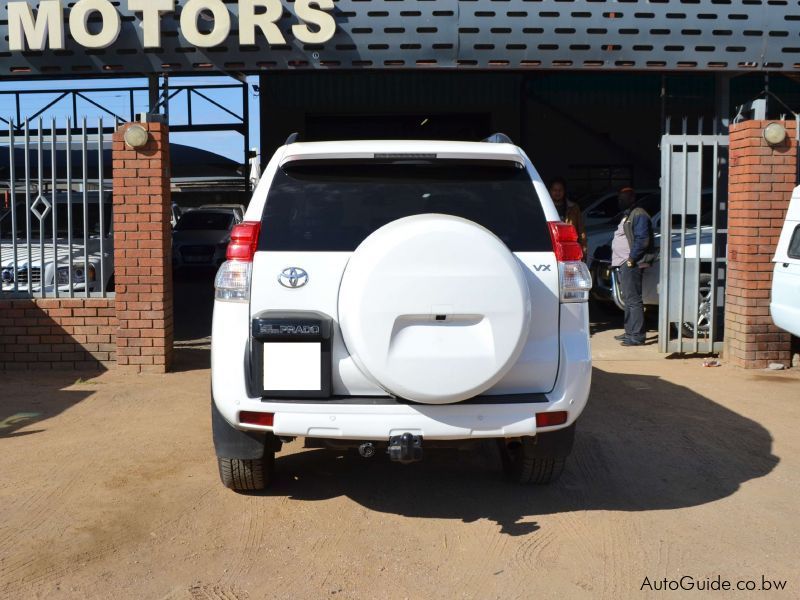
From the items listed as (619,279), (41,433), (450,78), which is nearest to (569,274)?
(41,433)

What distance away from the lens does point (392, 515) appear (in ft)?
15.6

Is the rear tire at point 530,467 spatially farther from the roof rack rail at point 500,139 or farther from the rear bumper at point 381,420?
the roof rack rail at point 500,139

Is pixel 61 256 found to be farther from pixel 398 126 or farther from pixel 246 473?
pixel 398 126

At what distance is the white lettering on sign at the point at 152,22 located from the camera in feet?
29.7

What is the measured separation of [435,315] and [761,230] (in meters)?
5.92

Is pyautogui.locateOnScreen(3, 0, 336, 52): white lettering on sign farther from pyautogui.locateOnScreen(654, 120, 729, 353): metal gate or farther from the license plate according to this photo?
the license plate

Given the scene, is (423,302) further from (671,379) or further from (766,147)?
(766,147)

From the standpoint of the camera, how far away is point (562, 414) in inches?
174

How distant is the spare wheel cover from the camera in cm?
407

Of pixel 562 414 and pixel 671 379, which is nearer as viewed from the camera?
pixel 562 414

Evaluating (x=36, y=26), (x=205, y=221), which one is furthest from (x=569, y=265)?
(x=205, y=221)

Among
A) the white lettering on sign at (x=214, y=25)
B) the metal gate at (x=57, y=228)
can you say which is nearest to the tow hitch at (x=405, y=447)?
the metal gate at (x=57, y=228)

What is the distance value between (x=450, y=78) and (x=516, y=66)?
10264mm

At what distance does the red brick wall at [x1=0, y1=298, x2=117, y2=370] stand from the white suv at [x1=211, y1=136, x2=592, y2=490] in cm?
442
